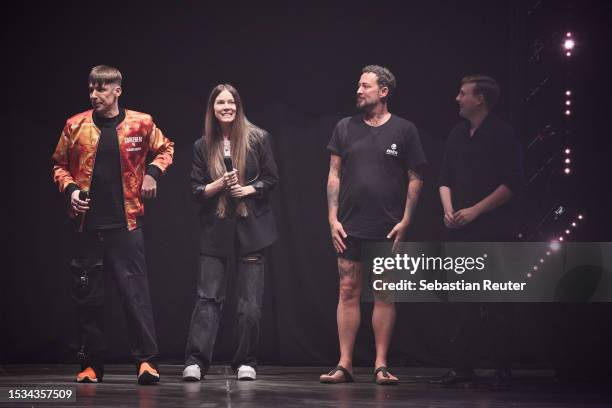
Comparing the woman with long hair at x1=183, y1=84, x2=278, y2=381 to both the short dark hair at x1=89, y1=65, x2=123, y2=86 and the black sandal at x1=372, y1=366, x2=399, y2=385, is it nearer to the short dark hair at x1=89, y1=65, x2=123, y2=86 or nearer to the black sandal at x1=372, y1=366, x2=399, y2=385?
the short dark hair at x1=89, y1=65, x2=123, y2=86

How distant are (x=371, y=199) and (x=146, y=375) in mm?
1512

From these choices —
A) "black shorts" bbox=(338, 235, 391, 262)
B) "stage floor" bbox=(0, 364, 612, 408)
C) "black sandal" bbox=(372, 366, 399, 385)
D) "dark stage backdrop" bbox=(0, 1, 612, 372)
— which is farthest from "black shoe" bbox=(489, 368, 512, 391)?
"dark stage backdrop" bbox=(0, 1, 612, 372)

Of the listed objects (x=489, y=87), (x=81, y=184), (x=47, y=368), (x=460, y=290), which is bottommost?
(x=47, y=368)

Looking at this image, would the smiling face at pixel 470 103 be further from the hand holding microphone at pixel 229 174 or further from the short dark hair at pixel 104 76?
the short dark hair at pixel 104 76

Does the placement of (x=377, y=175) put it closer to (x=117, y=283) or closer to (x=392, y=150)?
(x=392, y=150)

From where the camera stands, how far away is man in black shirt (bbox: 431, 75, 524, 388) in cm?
550

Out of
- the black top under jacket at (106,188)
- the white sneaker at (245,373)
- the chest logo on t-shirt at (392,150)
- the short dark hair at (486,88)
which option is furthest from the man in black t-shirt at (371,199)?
the black top under jacket at (106,188)

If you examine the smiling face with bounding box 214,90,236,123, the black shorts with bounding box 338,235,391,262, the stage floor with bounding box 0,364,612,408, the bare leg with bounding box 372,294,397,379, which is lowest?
the stage floor with bounding box 0,364,612,408

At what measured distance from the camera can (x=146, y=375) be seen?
5.09m

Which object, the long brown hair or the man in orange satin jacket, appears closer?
the man in orange satin jacket

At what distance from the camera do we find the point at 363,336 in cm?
657

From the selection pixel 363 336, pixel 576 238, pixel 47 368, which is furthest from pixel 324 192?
pixel 47 368

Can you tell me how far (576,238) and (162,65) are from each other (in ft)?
9.41

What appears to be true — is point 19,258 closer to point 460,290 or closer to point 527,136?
point 460,290
